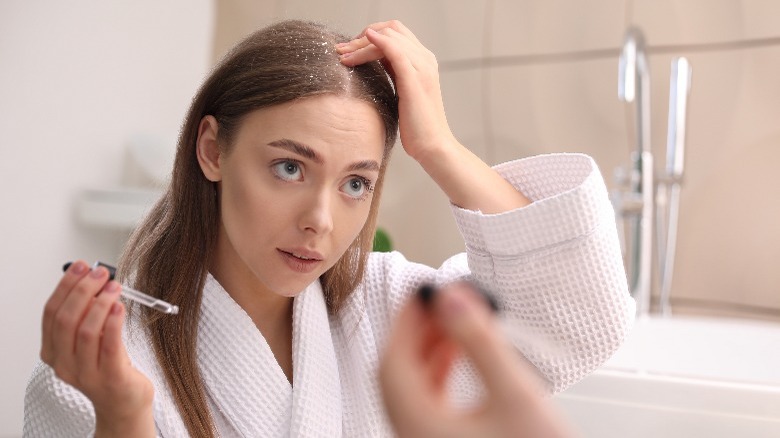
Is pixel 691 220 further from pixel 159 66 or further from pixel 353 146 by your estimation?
pixel 159 66

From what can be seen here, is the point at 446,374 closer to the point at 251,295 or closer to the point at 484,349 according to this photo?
the point at 484,349

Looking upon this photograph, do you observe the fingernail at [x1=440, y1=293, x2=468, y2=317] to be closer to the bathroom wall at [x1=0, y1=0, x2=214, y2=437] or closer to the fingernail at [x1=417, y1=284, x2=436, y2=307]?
the fingernail at [x1=417, y1=284, x2=436, y2=307]

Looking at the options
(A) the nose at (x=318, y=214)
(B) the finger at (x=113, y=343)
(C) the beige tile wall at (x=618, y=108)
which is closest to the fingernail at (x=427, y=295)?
(B) the finger at (x=113, y=343)

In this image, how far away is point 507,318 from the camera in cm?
90

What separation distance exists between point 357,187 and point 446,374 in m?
0.60

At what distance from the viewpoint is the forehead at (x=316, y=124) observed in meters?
0.85

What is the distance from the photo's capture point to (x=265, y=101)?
86cm

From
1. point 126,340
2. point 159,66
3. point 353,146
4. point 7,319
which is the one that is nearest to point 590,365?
point 353,146

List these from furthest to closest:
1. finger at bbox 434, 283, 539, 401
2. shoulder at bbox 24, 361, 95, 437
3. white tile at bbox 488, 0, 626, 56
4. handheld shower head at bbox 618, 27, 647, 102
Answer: white tile at bbox 488, 0, 626, 56, handheld shower head at bbox 618, 27, 647, 102, shoulder at bbox 24, 361, 95, 437, finger at bbox 434, 283, 539, 401

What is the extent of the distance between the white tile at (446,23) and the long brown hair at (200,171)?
1.23 metres

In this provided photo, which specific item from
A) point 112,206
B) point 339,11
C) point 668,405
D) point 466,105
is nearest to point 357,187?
point 668,405

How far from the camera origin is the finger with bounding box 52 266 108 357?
0.54 meters

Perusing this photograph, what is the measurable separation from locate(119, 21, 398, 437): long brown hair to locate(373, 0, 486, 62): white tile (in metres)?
1.23

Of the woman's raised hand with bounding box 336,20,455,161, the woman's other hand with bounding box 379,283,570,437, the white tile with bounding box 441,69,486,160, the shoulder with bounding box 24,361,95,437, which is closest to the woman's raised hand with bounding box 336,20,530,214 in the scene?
the woman's raised hand with bounding box 336,20,455,161
